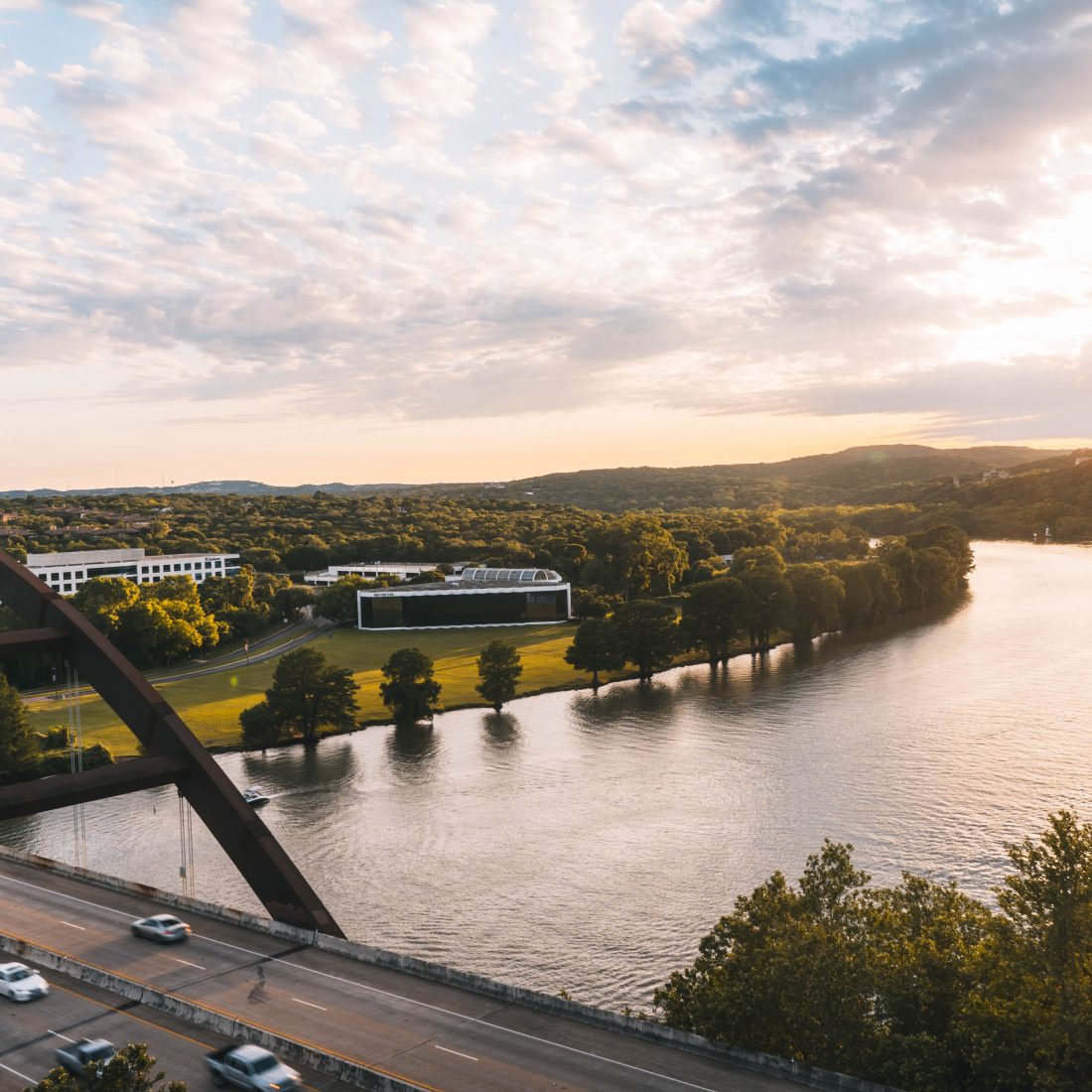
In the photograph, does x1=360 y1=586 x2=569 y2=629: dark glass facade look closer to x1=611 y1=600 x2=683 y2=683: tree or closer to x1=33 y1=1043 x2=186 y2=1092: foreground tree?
x1=611 y1=600 x2=683 y2=683: tree

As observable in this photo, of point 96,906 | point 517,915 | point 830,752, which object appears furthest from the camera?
point 830,752

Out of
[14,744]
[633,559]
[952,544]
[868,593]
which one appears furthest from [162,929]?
[952,544]

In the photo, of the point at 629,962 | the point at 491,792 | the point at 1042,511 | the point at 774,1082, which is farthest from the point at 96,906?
the point at 1042,511

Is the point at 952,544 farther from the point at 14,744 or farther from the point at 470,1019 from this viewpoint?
the point at 470,1019

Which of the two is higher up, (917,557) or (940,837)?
(917,557)

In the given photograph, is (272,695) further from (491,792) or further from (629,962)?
(629,962)

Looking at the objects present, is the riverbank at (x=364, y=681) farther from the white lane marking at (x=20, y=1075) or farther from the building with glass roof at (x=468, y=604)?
the white lane marking at (x=20, y=1075)

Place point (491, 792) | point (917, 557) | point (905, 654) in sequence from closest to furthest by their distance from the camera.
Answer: point (491, 792) → point (905, 654) → point (917, 557)
